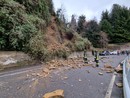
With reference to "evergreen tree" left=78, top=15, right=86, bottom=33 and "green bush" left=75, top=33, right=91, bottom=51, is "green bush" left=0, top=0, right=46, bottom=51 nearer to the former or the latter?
Answer: "green bush" left=75, top=33, right=91, bottom=51

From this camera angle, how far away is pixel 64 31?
3634 centimetres

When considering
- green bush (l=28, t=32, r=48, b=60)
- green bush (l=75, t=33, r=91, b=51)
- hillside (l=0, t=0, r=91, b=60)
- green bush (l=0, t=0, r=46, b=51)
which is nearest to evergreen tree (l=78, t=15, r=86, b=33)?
green bush (l=75, t=33, r=91, b=51)

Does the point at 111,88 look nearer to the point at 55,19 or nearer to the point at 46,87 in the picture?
the point at 46,87

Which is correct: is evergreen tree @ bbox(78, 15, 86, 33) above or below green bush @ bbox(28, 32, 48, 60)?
above

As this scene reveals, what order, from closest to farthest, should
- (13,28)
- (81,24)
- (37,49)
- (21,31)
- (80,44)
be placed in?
(13,28)
(21,31)
(37,49)
(80,44)
(81,24)

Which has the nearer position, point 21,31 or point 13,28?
point 13,28

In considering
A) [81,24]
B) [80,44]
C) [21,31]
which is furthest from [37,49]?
[81,24]

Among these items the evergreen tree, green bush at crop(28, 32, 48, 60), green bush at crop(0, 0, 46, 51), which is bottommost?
green bush at crop(28, 32, 48, 60)

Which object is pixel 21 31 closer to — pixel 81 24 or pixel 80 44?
pixel 80 44

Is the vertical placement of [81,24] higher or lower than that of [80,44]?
higher

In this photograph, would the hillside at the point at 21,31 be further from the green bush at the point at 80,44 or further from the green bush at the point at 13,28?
the green bush at the point at 80,44

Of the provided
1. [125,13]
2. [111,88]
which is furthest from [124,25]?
[111,88]

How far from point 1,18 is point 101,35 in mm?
47008

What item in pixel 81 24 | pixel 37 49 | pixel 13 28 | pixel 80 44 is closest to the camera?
pixel 13 28
